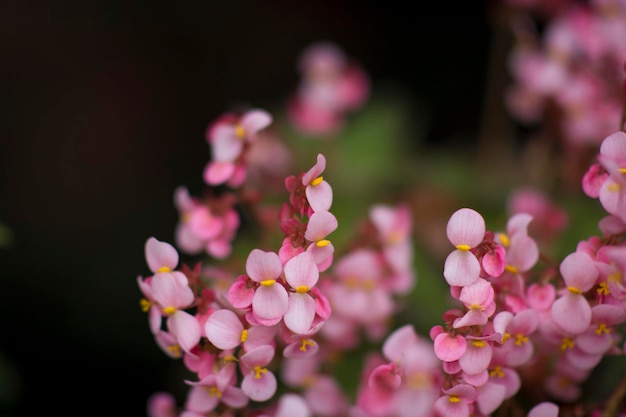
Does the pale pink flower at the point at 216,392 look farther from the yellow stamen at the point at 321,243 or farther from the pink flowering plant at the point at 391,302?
the yellow stamen at the point at 321,243

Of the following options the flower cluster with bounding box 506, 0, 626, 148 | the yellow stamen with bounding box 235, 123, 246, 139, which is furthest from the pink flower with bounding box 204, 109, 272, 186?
the flower cluster with bounding box 506, 0, 626, 148

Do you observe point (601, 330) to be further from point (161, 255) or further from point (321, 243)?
point (161, 255)

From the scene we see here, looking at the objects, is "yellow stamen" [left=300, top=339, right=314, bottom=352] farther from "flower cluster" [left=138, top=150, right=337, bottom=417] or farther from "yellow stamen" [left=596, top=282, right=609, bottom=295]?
"yellow stamen" [left=596, top=282, right=609, bottom=295]

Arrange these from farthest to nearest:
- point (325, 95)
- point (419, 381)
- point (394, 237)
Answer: point (325, 95) → point (394, 237) → point (419, 381)

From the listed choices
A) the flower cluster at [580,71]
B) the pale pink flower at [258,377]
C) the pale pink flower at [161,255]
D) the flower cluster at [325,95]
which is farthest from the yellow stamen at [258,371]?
the flower cluster at [325,95]

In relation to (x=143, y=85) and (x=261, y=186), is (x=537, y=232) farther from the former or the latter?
(x=143, y=85)

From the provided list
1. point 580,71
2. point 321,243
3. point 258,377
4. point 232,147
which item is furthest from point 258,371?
point 580,71

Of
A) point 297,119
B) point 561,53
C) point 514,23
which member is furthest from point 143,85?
point 561,53
